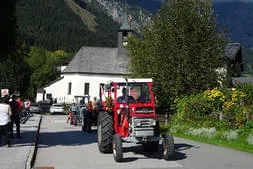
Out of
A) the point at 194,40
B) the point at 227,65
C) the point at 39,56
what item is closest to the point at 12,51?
the point at 194,40

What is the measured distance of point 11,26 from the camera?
1545cm

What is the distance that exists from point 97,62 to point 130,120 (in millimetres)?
61962

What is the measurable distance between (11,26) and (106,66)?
2318 inches

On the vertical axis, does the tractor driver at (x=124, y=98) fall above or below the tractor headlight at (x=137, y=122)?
above

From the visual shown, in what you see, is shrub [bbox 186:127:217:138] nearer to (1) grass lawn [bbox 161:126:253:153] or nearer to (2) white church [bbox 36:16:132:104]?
(1) grass lawn [bbox 161:126:253:153]

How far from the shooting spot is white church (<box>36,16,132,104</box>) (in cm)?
7319

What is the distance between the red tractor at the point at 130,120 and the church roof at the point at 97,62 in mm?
57942


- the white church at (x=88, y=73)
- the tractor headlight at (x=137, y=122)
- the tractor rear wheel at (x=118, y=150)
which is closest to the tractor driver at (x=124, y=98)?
the tractor headlight at (x=137, y=122)

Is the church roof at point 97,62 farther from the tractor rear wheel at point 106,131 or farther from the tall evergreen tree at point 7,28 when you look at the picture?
the tractor rear wheel at point 106,131

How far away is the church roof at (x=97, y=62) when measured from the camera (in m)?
73.6

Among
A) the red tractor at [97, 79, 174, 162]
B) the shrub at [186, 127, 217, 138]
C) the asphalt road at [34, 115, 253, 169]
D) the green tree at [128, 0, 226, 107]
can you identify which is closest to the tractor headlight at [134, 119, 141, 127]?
the red tractor at [97, 79, 174, 162]

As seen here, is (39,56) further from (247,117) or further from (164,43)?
(247,117)

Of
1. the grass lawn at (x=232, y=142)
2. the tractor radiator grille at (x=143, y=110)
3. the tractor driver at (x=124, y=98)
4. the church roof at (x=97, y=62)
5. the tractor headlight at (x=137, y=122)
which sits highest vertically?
the church roof at (x=97, y=62)

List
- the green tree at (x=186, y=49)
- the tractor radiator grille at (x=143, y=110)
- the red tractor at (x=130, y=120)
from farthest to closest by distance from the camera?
the green tree at (x=186, y=49), the tractor radiator grille at (x=143, y=110), the red tractor at (x=130, y=120)
